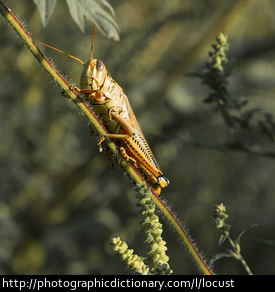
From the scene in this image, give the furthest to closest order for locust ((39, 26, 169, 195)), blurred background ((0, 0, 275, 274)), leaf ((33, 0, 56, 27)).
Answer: blurred background ((0, 0, 275, 274)) → locust ((39, 26, 169, 195)) → leaf ((33, 0, 56, 27))

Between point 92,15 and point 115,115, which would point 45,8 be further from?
point 115,115

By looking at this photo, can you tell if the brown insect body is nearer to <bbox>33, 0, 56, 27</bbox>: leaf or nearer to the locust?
the locust

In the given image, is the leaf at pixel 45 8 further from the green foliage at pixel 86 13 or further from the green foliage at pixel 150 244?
the green foliage at pixel 150 244

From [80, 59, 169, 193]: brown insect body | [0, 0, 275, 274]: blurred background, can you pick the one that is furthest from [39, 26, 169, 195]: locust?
[0, 0, 275, 274]: blurred background

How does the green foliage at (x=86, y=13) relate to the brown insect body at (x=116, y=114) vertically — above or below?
above

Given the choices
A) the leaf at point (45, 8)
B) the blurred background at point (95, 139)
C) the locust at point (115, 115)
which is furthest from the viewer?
the blurred background at point (95, 139)

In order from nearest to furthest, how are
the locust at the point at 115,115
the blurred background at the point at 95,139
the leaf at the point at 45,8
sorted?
the leaf at the point at 45,8
the locust at the point at 115,115
the blurred background at the point at 95,139

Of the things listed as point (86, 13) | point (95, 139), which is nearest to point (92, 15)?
point (86, 13)

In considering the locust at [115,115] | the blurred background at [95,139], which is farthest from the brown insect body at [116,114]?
the blurred background at [95,139]
